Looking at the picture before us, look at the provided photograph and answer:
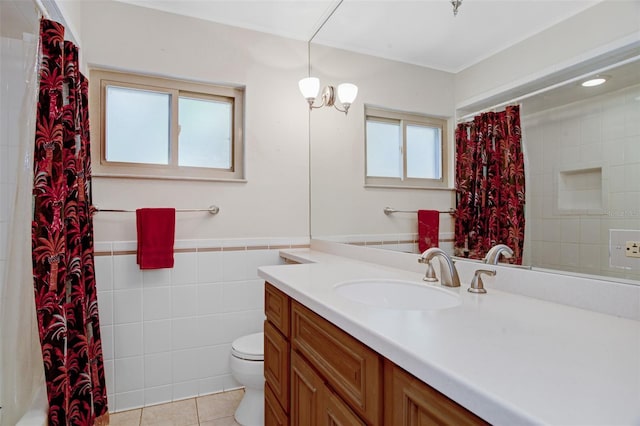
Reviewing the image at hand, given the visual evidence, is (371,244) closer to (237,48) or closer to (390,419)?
(390,419)

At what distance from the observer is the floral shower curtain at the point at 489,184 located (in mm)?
1117

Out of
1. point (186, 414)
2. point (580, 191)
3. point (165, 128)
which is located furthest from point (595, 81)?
point (186, 414)

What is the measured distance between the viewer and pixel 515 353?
2.03 ft

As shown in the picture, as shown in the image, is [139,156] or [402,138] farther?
[139,156]

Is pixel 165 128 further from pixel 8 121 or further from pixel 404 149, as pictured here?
pixel 404 149

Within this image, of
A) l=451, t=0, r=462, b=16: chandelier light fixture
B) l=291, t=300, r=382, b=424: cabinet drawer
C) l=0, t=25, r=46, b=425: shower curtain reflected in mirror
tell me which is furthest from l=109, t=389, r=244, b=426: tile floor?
l=451, t=0, r=462, b=16: chandelier light fixture

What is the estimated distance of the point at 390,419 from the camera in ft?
2.35

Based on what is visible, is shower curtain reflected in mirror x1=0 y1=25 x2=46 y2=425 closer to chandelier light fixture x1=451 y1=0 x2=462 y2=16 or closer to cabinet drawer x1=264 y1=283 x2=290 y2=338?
cabinet drawer x1=264 y1=283 x2=290 y2=338

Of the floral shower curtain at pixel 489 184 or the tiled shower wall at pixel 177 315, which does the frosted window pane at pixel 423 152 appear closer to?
the floral shower curtain at pixel 489 184

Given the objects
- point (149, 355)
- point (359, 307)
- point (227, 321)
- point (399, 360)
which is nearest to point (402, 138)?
point (359, 307)

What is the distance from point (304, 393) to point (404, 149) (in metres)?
1.11

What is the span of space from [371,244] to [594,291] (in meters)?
1.05

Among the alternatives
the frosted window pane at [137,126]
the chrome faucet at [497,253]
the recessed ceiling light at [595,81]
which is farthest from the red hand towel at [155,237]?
the recessed ceiling light at [595,81]

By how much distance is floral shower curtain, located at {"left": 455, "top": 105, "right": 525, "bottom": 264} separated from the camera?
1.12m
